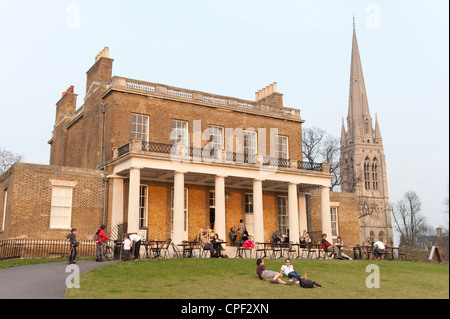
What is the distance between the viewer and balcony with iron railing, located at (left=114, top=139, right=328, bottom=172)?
24.9m

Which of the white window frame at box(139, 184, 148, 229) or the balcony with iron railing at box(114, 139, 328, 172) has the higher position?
the balcony with iron railing at box(114, 139, 328, 172)

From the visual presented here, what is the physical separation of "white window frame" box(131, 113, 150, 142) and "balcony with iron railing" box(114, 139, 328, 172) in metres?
1.37

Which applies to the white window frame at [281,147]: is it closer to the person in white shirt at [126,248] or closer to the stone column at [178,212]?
the stone column at [178,212]

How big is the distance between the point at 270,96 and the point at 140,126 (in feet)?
39.3

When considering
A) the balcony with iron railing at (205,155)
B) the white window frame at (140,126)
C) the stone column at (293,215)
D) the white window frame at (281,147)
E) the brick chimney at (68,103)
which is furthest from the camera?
the brick chimney at (68,103)

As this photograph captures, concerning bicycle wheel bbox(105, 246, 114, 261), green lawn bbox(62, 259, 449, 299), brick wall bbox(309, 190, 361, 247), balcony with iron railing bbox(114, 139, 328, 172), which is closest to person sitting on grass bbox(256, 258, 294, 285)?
green lawn bbox(62, 259, 449, 299)

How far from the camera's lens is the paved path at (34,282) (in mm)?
12188

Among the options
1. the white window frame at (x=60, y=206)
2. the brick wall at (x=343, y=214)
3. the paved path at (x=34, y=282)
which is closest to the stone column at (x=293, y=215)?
the brick wall at (x=343, y=214)

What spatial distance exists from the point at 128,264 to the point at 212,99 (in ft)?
50.1

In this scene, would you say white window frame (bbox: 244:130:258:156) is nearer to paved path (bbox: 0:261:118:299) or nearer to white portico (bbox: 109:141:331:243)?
white portico (bbox: 109:141:331:243)

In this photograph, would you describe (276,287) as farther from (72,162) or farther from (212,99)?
(72,162)

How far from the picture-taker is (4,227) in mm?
24922

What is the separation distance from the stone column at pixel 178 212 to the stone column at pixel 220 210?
217cm
